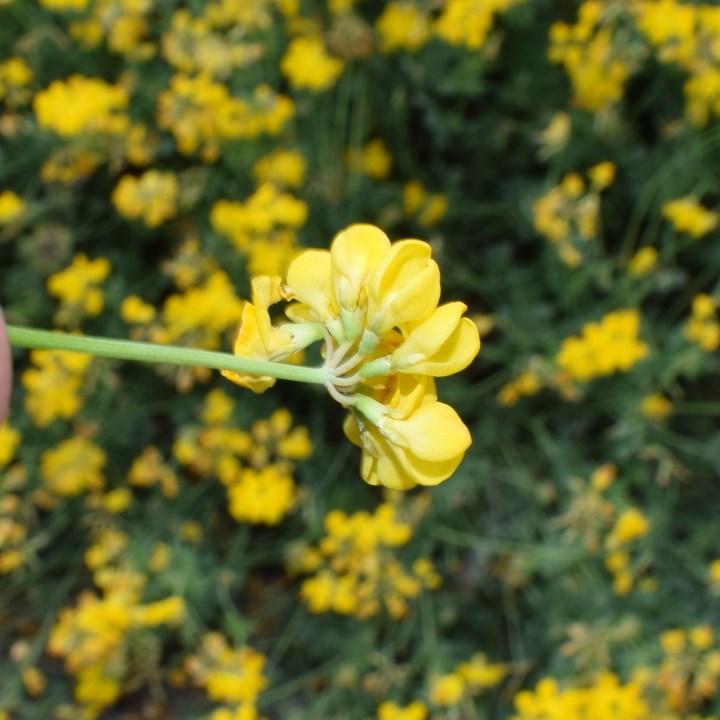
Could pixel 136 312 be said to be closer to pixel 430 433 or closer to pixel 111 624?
pixel 111 624

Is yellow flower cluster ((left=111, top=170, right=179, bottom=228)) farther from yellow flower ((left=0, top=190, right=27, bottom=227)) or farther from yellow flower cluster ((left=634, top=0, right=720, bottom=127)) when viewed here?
yellow flower cluster ((left=634, top=0, right=720, bottom=127))

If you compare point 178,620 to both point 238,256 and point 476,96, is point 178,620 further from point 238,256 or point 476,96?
point 476,96

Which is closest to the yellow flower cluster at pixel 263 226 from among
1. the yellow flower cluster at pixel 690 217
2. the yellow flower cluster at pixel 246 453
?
the yellow flower cluster at pixel 246 453

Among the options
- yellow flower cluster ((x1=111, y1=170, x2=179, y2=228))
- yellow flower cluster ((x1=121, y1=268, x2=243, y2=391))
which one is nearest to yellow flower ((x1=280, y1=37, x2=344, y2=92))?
yellow flower cluster ((x1=111, y1=170, x2=179, y2=228))

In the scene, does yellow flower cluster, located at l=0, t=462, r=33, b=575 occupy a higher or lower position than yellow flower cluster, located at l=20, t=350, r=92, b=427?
lower

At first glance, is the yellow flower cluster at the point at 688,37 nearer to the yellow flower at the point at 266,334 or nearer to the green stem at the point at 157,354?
the yellow flower at the point at 266,334

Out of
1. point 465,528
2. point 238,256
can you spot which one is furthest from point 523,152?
point 465,528

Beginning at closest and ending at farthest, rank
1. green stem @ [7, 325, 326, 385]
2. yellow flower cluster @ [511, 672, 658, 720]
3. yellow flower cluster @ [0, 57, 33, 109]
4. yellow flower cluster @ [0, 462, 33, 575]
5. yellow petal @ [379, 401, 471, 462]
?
1. green stem @ [7, 325, 326, 385]
2. yellow petal @ [379, 401, 471, 462]
3. yellow flower cluster @ [511, 672, 658, 720]
4. yellow flower cluster @ [0, 462, 33, 575]
5. yellow flower cluster @ [0, 57, 33, 109]
